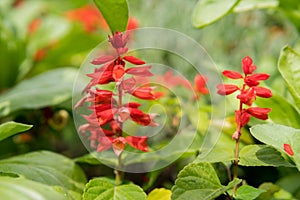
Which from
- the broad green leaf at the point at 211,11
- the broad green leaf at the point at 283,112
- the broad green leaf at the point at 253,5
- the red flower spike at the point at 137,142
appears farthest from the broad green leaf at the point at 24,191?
the broad green leaf at the point at 253,5

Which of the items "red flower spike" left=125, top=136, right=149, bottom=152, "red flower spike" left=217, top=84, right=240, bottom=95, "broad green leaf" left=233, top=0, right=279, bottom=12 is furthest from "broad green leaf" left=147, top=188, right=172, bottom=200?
"broad green leaf" left=233, top=0, right=279, bottom=12

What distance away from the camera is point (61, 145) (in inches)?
72.9

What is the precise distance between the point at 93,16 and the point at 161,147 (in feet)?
4.33

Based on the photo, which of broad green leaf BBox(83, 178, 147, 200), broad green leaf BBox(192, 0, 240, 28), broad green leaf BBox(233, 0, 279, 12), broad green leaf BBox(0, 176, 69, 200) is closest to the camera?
broad green leaf BBox(0, 176, 69, 200)

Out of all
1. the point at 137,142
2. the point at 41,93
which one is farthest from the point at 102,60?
the point at 41,93

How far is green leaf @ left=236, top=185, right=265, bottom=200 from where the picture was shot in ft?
2.82

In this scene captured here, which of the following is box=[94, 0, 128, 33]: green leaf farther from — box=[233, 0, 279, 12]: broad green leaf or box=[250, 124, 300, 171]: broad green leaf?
box=[233, 0, 279, 12]: broad green leaf

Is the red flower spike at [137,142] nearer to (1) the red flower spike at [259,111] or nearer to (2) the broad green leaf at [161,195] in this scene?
(2) the broad green leaf at [161,195]

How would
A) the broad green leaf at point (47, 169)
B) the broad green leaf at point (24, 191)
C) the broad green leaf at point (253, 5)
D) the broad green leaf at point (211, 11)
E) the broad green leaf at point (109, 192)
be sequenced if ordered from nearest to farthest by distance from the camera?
1. the broad green leaf at point (24, 191)
2. the broad green leaf at point (109, 192)
3. the broad green leaf at point (47, 169)
4. the broad green leaf at point (211, 11)
5. the broad green leaf at point (253, 5)

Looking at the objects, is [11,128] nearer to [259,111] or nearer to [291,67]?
[259,111]

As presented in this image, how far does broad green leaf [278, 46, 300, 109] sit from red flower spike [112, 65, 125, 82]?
32 centimetres

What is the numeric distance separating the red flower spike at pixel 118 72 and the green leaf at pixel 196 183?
0.19 m

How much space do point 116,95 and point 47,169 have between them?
228 millimetres

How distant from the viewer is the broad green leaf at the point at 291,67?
1053 millimetres
